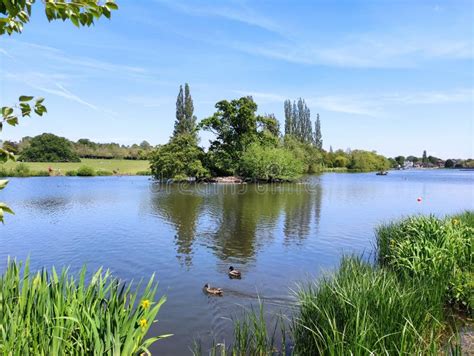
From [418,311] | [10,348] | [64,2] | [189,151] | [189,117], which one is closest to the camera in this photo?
[64,2]

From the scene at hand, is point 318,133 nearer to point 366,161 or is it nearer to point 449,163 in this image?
point 366,161

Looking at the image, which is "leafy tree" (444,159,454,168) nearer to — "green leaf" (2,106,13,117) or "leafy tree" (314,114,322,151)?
"leafy tree" (314,114,322,151)

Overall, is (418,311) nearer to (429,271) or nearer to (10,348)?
(429,271)

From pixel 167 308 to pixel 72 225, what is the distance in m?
13.4

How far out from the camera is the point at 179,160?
54.6 m

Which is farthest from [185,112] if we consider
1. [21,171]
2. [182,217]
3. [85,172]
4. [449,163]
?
[449,163]

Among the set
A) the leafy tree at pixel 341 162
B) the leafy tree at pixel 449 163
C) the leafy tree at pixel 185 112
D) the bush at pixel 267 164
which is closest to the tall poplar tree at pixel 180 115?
the leafy tree at pixel 185 112

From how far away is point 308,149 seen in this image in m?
89.0

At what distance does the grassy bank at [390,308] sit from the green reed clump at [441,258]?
0.8 inches


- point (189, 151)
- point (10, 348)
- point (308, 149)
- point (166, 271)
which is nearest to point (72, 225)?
point (166, 271)

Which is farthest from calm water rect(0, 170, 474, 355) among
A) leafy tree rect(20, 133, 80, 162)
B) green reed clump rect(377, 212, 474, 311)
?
leafy tree rect(20, 133, 80, 162)

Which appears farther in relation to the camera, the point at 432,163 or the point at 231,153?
the point at 432,163

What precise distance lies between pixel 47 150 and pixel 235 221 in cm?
8926

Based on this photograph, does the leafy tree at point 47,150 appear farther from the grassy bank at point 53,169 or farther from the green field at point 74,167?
the grassy bank at point 53,169
